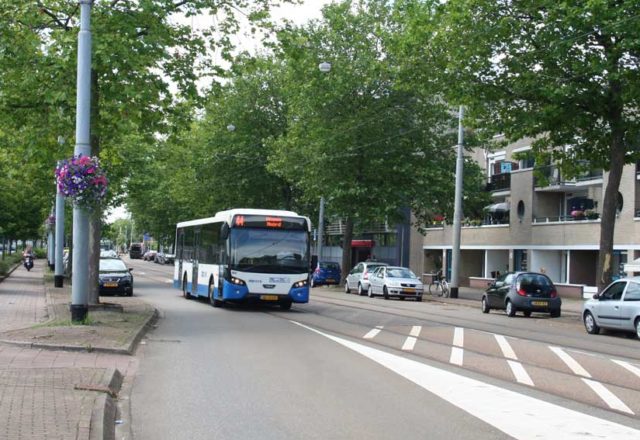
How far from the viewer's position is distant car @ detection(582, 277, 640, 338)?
62.3 ft

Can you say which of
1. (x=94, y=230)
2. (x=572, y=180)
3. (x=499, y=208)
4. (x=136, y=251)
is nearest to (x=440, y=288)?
(x=572, y=180)

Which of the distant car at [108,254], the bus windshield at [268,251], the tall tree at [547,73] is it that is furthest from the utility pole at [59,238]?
the tall tree at [547,73]

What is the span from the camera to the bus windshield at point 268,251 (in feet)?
77.3

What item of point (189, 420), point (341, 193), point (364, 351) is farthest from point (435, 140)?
point (189, 420)

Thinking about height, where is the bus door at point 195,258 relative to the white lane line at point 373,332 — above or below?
above

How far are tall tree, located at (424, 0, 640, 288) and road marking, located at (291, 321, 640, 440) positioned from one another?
13.0 metres

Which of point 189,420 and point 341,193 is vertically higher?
point 341,193

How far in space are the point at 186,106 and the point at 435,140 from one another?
945 inches

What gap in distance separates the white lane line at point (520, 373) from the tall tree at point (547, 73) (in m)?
11.0

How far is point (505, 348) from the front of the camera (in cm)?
1490

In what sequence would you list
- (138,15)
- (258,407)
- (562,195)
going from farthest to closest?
(562,195) < (138,15) < (258,407)

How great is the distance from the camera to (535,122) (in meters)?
23.5

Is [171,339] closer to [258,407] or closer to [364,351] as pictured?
[364,351]

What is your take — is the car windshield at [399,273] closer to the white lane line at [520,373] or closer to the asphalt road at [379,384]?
the asphalt road at [379,384]
